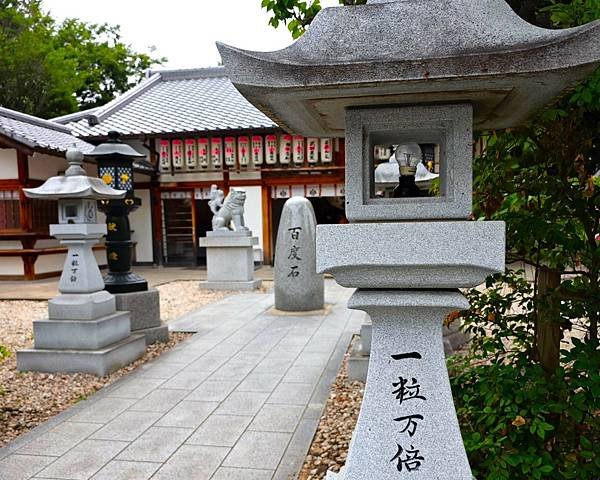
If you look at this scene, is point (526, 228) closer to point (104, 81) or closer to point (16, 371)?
point (16, 371)

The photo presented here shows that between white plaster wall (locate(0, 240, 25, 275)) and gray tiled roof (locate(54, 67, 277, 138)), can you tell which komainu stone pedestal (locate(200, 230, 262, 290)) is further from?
white plaster wall (locate(0, 240, 25, 275))

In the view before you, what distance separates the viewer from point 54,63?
1817 cm

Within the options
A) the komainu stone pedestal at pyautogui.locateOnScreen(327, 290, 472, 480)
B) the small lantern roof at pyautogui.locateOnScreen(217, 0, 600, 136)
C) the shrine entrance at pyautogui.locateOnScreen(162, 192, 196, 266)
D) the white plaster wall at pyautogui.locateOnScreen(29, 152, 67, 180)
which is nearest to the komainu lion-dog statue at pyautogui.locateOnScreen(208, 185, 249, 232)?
the shrine entrance at pyautogui.locateOnScreen(162, 192, 196, 266)

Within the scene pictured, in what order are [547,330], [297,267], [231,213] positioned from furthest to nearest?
[231,213]
[297,267]
[547,330]

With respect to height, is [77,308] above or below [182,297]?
above

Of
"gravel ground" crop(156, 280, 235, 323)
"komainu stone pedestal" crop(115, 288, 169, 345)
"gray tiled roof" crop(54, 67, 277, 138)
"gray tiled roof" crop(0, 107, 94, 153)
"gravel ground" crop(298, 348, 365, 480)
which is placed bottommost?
"gravel ground" crop(156, 280, 235, 323)

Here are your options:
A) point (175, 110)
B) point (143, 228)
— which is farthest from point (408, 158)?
point (175, 110)

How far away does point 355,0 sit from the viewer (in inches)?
137

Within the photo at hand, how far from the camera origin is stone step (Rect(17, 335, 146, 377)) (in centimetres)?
536

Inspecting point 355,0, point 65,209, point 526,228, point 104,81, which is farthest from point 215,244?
point 104,81

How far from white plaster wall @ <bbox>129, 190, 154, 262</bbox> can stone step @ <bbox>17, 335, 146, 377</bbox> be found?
11.5 metres

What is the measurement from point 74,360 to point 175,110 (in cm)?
1330

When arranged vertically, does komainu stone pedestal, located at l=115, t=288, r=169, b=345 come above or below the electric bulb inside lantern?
below

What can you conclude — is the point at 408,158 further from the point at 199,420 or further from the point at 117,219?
the point at 117,219
